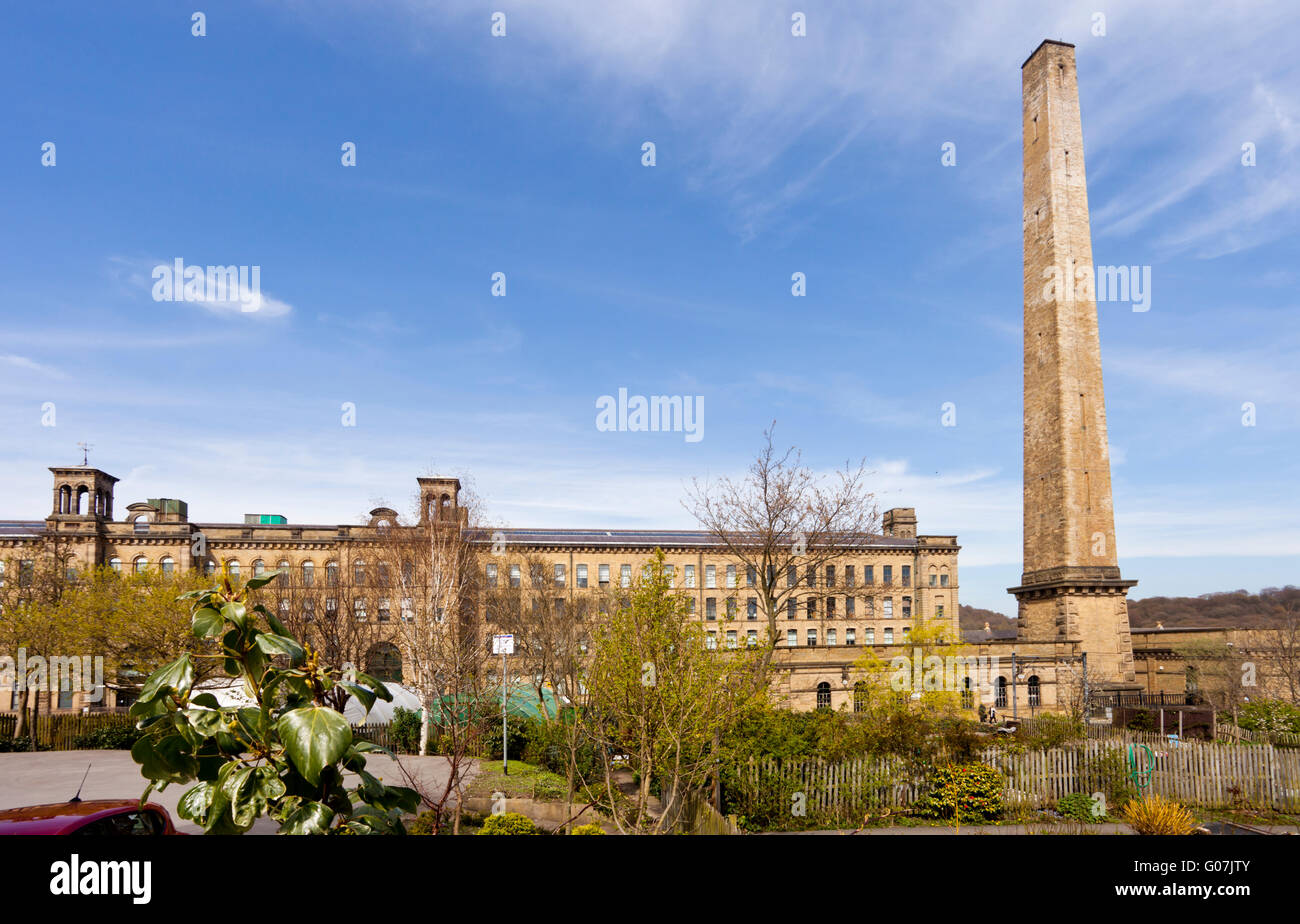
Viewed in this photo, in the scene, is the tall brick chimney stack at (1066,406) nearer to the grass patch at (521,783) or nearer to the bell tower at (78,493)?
the grass patch at (521,783)

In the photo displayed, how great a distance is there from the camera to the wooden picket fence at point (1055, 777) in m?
18.5

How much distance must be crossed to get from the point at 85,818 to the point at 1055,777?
2020cm

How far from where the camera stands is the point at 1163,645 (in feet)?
151

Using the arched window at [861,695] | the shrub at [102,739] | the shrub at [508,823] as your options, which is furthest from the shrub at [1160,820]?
the shrub at [102,739]

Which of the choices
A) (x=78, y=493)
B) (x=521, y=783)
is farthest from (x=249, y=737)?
(x=78, y=493)

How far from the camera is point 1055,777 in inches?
773

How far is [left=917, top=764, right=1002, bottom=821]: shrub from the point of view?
1848 cm

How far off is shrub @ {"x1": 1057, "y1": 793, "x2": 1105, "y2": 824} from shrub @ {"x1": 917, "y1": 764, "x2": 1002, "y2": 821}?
1.41 metres

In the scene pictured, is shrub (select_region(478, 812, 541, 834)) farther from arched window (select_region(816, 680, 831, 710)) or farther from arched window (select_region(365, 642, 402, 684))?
arched window (select_region(365, 642, 402, 684))

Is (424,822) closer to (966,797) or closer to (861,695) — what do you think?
(966,797)

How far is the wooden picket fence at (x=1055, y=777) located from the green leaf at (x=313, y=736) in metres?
17.4
